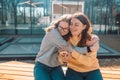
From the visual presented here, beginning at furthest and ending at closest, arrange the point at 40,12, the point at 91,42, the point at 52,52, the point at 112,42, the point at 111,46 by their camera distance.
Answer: the point at 40,12, the point at 112,42, the point at 111,46, the point at 52,52, the point at 91,42

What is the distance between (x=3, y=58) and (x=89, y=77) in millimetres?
5134

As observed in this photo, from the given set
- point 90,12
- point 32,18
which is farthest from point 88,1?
point 32,18

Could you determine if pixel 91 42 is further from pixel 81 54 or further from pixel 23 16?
pixel 23 16

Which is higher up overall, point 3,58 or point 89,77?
point 89,77

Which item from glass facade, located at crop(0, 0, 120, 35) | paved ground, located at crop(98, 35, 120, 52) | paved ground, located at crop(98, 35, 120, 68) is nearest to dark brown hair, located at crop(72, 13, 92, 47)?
paved ground, located at crop(98, 35, 120, 68)

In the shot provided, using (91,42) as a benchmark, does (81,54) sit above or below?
below

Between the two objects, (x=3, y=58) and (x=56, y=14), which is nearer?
(x=3, y=58)

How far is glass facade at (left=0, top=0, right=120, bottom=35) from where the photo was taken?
17.0 metres

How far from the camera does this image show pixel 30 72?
13.6 feet

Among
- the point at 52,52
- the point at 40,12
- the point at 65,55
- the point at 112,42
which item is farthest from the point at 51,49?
the point at 40,12

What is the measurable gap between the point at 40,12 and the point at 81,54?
14816 mm

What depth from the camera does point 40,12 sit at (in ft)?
56.8

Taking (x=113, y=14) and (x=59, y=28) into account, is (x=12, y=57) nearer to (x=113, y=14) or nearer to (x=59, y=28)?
(x=59, y=28)

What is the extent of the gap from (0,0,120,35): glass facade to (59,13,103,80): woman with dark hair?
14130 mm
